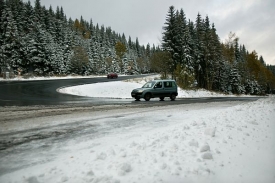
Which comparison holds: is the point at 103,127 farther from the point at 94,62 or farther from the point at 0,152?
the point at 94,62

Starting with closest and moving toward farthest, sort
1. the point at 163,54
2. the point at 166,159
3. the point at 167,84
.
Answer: the point at 166,159, the point at 167,84, the point at 163,54

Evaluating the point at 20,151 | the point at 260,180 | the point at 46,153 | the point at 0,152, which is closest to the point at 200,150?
the point at 260,180

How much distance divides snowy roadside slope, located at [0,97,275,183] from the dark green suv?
42.1 ft

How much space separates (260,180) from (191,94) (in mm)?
29570

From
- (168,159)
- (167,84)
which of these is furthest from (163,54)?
(168,159)

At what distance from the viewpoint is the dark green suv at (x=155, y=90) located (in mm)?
18703

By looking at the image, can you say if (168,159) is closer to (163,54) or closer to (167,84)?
(167,84)

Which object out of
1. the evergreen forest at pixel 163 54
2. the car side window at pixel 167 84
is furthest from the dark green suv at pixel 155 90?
the evergreen forest at pixel 163 54

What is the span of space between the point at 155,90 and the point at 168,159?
15374mm

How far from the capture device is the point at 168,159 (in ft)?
13.1

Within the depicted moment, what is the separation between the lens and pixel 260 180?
3.68 meters

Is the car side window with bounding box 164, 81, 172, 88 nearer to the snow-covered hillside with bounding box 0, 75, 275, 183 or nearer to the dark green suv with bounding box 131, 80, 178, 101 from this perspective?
the dark green suv with bounding box 131, 80, 178, 101

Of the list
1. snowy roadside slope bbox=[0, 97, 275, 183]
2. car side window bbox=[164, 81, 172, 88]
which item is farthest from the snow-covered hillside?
car side window bbox=[164, 81, 172, 88]

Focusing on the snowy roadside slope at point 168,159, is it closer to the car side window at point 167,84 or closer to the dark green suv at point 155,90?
the dark green suv at point 155,90
